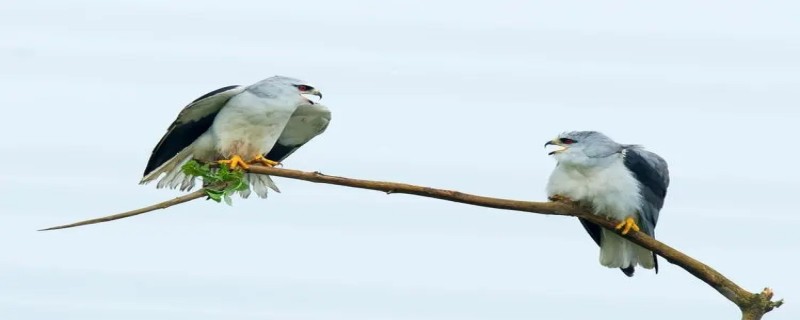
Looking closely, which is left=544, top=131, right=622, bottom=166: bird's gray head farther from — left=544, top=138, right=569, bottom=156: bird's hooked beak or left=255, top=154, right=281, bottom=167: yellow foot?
left=255, top=154, right=281, bottom=167: yellow foot

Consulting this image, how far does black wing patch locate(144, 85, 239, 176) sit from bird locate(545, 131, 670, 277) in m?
2.71

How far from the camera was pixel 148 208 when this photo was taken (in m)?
8.59

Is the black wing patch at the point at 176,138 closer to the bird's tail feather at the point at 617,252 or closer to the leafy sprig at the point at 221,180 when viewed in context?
the leafy sprig at the point at 221,180

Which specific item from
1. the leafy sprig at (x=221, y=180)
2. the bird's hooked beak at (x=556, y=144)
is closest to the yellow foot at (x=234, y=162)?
the leafy sprig at (x=221, y=180)

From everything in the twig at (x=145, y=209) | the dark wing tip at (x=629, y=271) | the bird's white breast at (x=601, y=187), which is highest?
the bird's white breast at (x=601, y=187)

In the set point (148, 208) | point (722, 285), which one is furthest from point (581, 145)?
point (148, 208)

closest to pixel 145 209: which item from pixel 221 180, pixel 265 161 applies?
pixel 221 180

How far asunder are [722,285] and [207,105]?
4.31m

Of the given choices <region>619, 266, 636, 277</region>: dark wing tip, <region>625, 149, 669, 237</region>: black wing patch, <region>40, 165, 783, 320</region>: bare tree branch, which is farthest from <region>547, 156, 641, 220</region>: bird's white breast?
<region>619, 266, 636, 277</region>: dark wing tip

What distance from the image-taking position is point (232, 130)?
11.0m

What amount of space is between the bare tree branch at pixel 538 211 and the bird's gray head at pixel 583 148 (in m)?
0.74

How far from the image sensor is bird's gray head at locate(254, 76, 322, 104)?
11172 mm

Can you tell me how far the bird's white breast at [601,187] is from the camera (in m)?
10.2

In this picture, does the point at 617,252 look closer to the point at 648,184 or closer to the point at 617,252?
the point at 617,252
